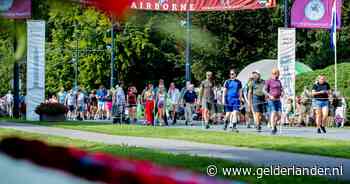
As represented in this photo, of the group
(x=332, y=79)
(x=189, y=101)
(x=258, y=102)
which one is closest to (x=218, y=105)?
(x=189, y=101)

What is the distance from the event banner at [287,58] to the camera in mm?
21531

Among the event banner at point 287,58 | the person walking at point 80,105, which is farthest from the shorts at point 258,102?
the person walking at point 80,105

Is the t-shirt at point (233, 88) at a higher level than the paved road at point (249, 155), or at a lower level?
higher

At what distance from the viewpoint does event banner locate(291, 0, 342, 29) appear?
2453cm

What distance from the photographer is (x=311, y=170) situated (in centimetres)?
864

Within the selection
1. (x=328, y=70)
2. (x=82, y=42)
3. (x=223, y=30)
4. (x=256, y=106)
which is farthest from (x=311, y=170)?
(x=223, y=30)

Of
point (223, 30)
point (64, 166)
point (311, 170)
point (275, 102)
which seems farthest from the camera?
point (223, 30)

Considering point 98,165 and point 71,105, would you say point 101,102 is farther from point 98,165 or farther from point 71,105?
point 98,165

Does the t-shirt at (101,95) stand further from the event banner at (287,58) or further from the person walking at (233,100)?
the person walking at (233,100)

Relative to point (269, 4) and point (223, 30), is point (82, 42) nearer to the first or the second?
point (269, 4)

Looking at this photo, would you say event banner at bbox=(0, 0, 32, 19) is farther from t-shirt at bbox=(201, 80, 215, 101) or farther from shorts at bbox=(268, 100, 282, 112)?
t-shirt at bbox=(201, 80, 215, 101)

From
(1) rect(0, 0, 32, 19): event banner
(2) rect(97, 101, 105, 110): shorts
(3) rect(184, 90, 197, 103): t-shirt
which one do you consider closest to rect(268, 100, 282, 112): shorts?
(3) rect(184, 90, 197, 103): t-shirt

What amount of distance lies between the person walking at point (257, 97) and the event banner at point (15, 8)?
1627 centimetres

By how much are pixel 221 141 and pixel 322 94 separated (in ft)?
16.9
